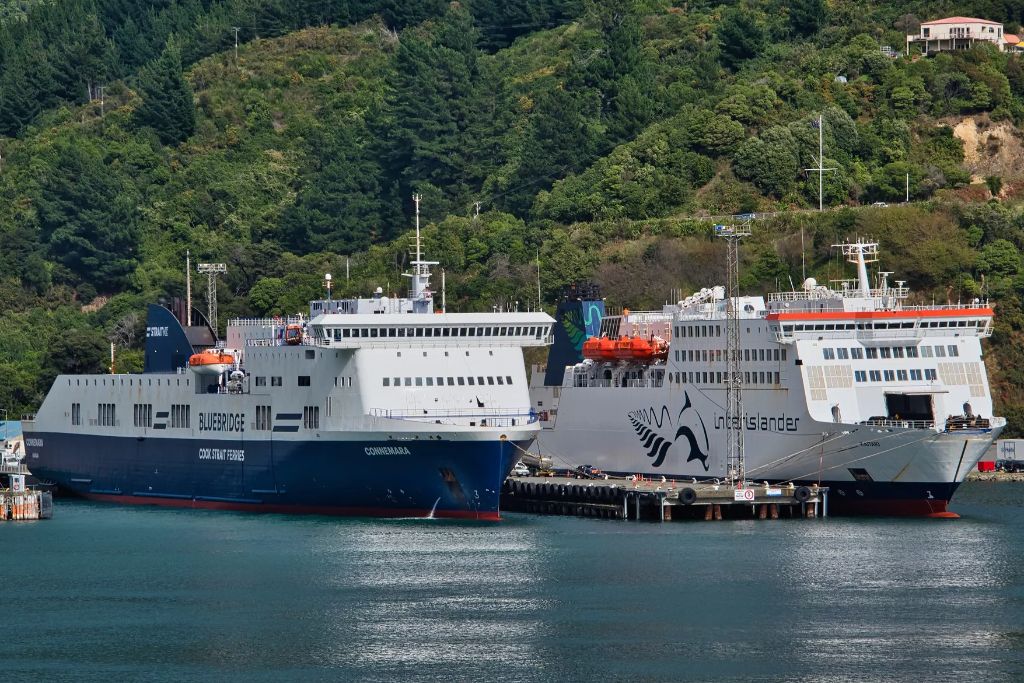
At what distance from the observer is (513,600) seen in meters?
57.2

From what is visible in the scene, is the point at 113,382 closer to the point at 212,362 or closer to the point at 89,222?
the point at 212,362

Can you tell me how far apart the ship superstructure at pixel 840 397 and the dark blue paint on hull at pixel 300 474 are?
10981 millimetres

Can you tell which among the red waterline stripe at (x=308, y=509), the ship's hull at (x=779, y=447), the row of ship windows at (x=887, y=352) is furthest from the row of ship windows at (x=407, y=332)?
the row of ship windows at (x=887, y=352)

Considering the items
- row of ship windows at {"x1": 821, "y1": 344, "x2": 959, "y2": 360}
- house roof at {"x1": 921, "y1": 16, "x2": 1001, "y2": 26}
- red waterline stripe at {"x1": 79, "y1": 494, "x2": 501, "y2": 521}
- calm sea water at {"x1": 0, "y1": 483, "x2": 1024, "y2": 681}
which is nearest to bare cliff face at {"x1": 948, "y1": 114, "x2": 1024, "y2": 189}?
house roof at {"x1": 921, "y1": 16, "x2": 1001, "y2": 26}

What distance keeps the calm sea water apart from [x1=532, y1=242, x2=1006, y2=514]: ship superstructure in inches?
82.4

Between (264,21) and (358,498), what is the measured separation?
347 feet

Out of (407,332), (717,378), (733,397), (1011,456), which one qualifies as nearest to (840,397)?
(733,397)

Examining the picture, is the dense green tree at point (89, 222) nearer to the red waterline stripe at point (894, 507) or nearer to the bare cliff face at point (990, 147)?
the bare cliff face at point (990, 147)

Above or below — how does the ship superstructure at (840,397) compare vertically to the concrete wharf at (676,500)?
above

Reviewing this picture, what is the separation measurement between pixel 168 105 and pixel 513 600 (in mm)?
107428

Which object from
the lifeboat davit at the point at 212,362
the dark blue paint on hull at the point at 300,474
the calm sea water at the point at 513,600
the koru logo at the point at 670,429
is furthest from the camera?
the koru logo at the point at 670,429

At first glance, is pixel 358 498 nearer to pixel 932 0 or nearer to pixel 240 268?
pixel 240 268

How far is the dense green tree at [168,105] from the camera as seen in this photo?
159 meters

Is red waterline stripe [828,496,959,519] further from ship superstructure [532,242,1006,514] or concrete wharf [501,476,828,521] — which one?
concrete wharf [501,476,828,521]
